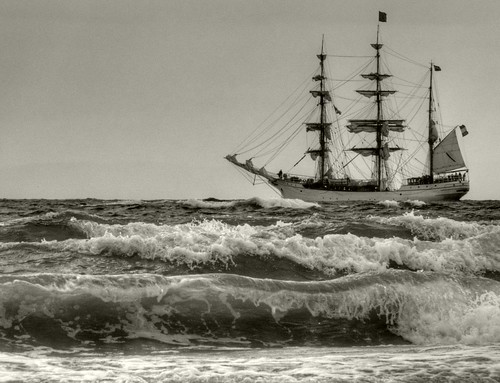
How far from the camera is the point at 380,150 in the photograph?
10200 cm

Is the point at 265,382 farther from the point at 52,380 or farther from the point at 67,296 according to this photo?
the point at 67,296

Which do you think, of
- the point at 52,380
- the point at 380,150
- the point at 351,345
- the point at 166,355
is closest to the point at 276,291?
the point at 351,345

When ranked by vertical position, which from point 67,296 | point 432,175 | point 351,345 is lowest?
point 351,345

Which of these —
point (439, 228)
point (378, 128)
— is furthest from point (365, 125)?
point (439, 228)

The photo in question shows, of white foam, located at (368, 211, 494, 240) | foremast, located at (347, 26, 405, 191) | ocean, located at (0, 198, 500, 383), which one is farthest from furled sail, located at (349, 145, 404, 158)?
ocean, located at (0, 198, 500, 383)

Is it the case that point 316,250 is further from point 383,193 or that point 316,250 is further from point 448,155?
point 448,155

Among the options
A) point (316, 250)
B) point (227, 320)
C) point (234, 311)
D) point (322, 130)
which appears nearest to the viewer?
point (227, 320)

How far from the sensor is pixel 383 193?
101438mm

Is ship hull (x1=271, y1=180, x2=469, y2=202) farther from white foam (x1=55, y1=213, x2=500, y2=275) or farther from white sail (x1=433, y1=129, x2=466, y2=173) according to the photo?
white foam (x1=55, y1=213, x2=500, y2=275)

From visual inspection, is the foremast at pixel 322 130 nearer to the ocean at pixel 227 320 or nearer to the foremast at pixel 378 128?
the foremast at pixel 378 128

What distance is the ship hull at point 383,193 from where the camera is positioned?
9931 cm

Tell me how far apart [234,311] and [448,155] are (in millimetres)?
97149

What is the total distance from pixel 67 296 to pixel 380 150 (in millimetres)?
96581

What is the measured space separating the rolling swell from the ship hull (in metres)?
89.9
